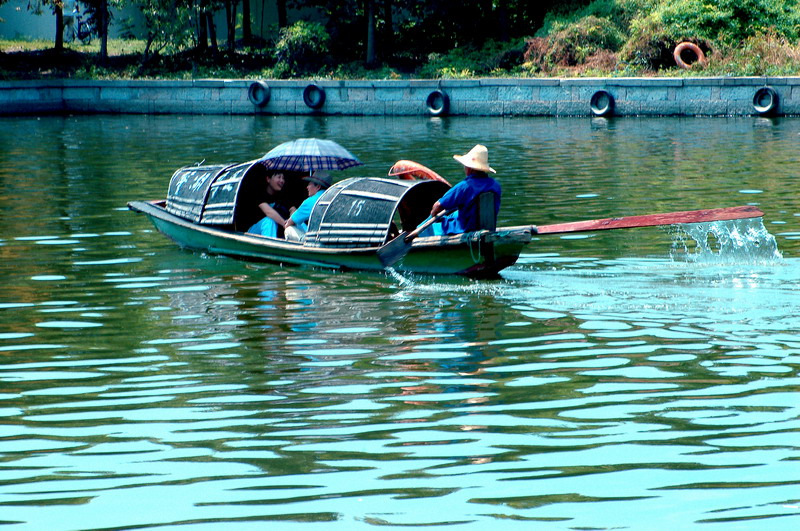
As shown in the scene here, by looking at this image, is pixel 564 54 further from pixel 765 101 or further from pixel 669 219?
pixel 669 219

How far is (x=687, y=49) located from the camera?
3012cm

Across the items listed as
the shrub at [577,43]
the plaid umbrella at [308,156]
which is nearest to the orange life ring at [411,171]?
the plaid umbrella at [308,156]

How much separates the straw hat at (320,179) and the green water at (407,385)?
106 centimetres

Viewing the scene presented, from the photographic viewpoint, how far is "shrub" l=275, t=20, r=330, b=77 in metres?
35.1

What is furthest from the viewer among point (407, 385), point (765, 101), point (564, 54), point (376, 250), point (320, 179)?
point (564, 54)

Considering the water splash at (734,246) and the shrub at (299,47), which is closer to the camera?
the water splash at (734,246)

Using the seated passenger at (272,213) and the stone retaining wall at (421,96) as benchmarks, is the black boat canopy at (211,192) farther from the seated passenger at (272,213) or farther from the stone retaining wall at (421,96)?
the stone retaining wall at (421,96)

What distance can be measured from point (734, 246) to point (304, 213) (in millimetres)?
4485

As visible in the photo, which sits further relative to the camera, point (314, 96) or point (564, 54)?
point (314, 96)

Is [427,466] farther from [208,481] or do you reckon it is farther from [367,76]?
[367,76]

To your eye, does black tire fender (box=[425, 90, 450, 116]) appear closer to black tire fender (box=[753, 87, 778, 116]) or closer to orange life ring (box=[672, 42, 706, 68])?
orange life ring (box=[672, 42, 706, 68])

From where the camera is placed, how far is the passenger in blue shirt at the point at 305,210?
11.3m

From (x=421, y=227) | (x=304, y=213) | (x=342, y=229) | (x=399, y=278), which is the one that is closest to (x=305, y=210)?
(x=304, y=213)

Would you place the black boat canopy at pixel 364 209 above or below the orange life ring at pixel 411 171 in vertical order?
below
